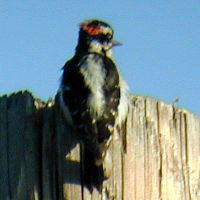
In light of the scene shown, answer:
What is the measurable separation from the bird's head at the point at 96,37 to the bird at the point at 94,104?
487 millimetres

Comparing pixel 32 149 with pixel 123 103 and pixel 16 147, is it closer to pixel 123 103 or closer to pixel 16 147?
pixel 16 147

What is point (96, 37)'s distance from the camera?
6473 millimetres

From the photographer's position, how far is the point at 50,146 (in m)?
3.66

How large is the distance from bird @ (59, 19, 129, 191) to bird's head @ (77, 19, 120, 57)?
1.60 ft

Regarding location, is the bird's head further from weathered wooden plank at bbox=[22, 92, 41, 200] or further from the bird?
weathered wooden plank at bbox=[22, 92, 41, 200]

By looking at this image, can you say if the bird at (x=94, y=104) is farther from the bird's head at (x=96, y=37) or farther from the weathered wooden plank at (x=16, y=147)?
the bird's head at (x=96, y=37)

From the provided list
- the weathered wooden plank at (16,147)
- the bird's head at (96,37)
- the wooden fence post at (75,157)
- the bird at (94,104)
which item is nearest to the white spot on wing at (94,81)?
the bird at (94,104)

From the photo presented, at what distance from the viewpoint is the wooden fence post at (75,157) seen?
11.7ft

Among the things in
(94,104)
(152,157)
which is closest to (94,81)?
(94,104)

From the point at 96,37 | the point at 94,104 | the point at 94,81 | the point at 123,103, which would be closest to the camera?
the point at 123,103

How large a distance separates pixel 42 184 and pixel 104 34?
3141 mm

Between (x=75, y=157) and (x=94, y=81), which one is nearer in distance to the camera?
(x=75, y=157)

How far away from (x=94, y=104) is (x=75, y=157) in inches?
Result: 34.7

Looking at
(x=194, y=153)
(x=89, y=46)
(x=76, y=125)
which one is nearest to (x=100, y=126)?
(x=76, y=125)
